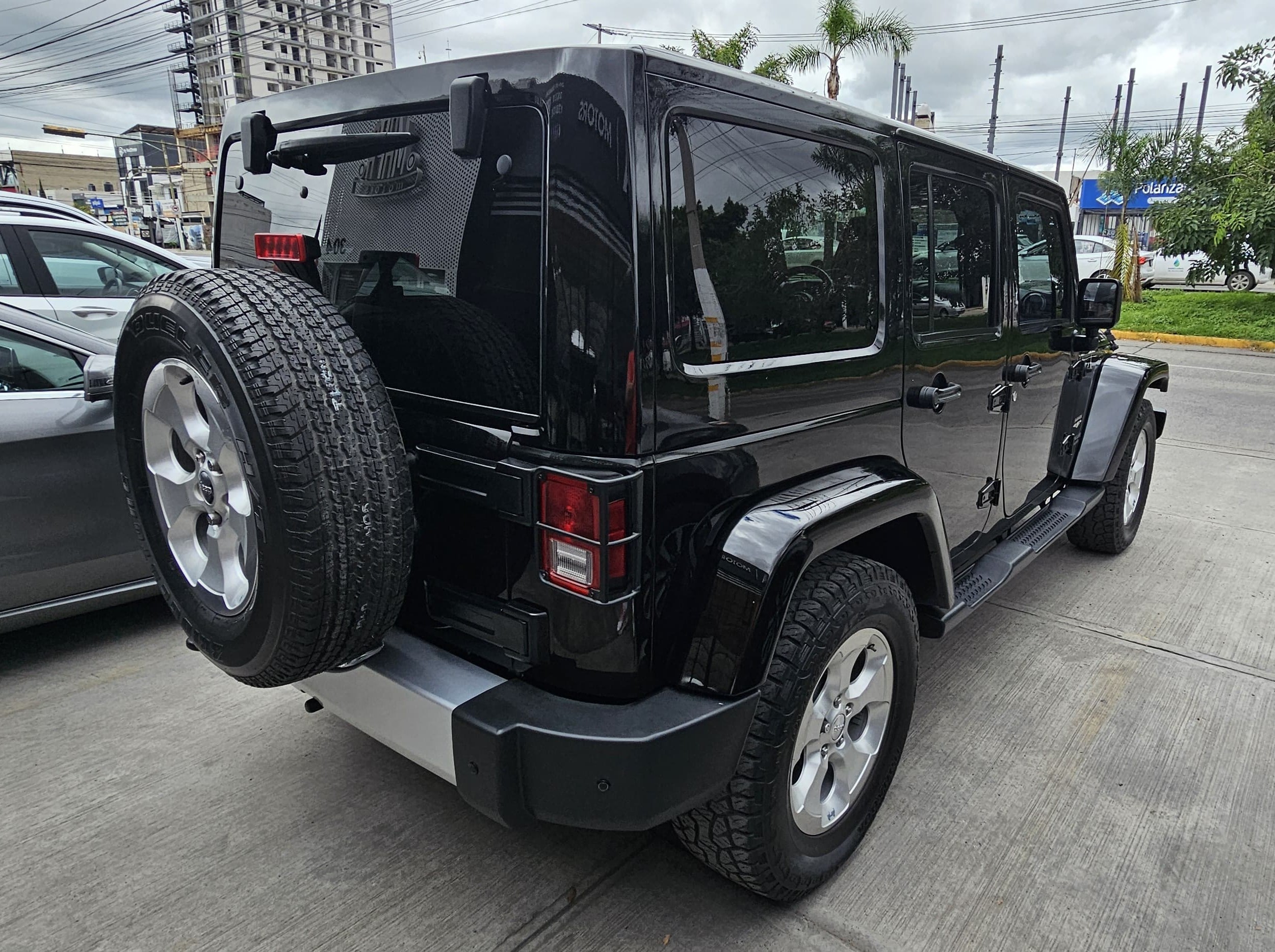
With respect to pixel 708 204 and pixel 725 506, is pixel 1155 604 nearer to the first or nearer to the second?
pixel 725 506

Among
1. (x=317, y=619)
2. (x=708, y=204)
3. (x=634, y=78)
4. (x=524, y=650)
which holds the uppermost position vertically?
(x=634, y=78)

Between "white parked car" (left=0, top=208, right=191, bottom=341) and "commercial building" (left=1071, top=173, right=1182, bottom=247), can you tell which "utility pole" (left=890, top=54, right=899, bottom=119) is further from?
"white parked car" (left=0, top=208, right=191, bottom=341)

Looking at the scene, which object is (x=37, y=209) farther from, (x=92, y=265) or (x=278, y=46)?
(x=278, y=46)

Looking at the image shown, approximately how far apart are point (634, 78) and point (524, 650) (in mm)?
1190

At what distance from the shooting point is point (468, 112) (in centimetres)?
173

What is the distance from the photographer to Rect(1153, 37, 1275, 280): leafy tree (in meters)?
13.7

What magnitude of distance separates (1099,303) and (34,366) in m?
4.50

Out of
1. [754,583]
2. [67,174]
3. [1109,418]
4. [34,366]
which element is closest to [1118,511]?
[1109,418]

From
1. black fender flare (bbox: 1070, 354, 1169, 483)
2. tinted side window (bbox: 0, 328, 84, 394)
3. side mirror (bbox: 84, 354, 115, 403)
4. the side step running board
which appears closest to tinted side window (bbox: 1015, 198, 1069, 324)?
black fender flare (bbox: 1070, 354, 1169, 483)

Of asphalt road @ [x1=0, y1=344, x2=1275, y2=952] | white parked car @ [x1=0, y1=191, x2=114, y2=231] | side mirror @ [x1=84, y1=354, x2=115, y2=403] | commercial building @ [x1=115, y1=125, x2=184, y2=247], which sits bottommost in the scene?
asphalt road @ [x1=0, y1=344, x2=1275, y2=952]

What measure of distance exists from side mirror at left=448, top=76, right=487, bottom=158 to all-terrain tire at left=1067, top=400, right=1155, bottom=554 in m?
3.61

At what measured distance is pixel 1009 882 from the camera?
228 centimetres

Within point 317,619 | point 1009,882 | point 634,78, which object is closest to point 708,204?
point 634,78

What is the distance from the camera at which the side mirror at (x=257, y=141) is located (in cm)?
229
